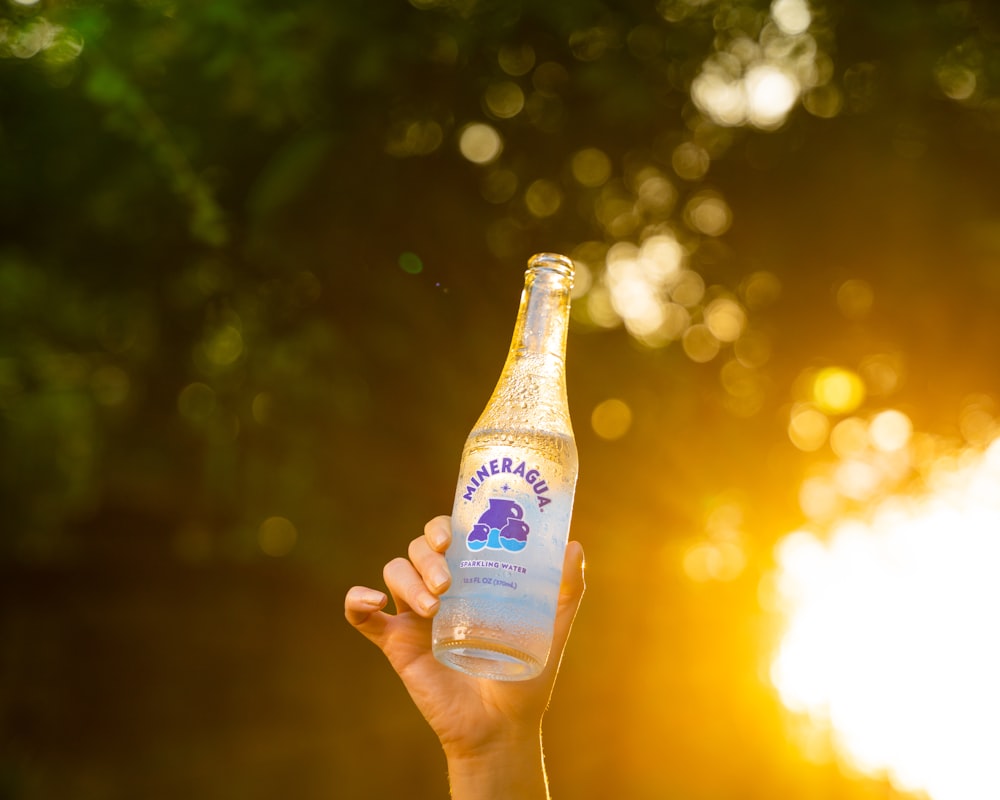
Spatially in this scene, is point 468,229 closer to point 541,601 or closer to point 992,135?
point 992,135

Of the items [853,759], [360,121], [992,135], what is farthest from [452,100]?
[853,759]

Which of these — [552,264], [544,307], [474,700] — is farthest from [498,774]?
[552,264]

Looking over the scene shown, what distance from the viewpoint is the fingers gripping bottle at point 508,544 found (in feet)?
8.77

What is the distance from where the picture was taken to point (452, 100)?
325 inches

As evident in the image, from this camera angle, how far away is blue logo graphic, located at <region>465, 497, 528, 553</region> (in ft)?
8.74

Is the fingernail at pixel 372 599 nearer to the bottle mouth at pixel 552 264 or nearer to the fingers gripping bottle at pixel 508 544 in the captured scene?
the fingers gripping bottle at pixel 508 544

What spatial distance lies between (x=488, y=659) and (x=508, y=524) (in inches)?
15.1

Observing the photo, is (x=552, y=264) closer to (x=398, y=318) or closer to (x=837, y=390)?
(x=398, y=318)

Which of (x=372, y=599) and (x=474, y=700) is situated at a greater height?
(x=372, y=599)

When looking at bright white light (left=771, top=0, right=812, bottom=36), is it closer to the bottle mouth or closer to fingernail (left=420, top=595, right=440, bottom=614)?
the bottle mouth

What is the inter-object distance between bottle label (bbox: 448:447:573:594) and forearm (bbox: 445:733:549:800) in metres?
0.58

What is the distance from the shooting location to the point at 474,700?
309 cm

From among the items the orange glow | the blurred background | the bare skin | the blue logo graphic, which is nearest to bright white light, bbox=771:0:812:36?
the blurred background

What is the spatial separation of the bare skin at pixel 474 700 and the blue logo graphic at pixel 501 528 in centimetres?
37
